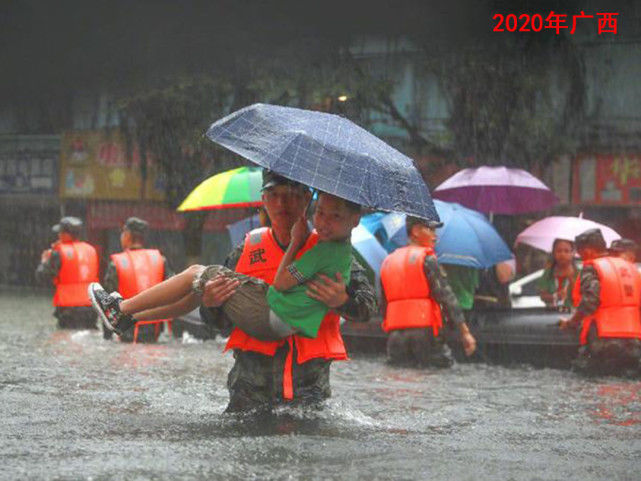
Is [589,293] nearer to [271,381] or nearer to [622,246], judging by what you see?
[622,246]

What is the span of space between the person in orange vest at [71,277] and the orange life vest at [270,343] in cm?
856

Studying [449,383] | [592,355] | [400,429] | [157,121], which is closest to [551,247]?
[592,355]

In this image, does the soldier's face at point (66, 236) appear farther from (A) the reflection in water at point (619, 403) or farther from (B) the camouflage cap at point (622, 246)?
(A) the reflection in water at point (619, 403)

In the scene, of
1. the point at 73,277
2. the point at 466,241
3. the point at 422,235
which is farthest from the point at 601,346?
the point at 73,277

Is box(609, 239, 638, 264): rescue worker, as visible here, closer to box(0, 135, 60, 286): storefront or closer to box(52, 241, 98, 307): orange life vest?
box(52, 241, 98, 307): orange life vest

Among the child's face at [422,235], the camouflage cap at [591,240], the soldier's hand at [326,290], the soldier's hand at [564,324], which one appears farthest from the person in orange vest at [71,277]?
the soldier's hand at [326,290]

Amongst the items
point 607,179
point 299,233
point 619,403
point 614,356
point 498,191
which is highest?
point 607,179

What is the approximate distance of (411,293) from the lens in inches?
408

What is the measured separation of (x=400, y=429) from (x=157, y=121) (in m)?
16.4

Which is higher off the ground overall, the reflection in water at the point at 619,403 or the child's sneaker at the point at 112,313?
the child's sneaker at the point at 112,313

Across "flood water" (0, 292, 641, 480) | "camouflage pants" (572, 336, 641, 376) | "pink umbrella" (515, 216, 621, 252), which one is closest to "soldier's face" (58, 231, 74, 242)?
"flood water" (0, 292, 641, 480)

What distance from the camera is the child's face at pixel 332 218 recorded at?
521 cm

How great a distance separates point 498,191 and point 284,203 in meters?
8.63

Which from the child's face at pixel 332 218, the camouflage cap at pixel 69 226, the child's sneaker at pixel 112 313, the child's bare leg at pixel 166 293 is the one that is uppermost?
the camouflage cap at pixel 69 226
